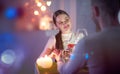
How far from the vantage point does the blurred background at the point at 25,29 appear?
152cm

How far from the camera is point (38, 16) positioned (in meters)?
1.57

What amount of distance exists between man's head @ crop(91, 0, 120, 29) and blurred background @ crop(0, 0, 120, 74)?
0.60m

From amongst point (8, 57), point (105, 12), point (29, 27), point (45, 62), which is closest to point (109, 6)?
point (105, 12)

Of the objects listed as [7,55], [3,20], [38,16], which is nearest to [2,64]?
[7,55]

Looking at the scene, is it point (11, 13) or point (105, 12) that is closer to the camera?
point (105, 12)

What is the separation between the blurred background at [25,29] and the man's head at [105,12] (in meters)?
0.60

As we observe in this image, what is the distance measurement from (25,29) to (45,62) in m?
0.31

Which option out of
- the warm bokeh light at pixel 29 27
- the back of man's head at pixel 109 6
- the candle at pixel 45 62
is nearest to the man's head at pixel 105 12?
the back of man's head at pixel 109 6

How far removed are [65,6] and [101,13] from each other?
0.62 meters

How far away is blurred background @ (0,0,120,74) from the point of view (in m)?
1.52

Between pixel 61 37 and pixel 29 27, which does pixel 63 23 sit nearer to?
pixel 61 37

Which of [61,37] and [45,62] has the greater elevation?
[61,37]

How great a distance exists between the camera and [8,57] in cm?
162

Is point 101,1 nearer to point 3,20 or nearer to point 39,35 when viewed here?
point 39,35
